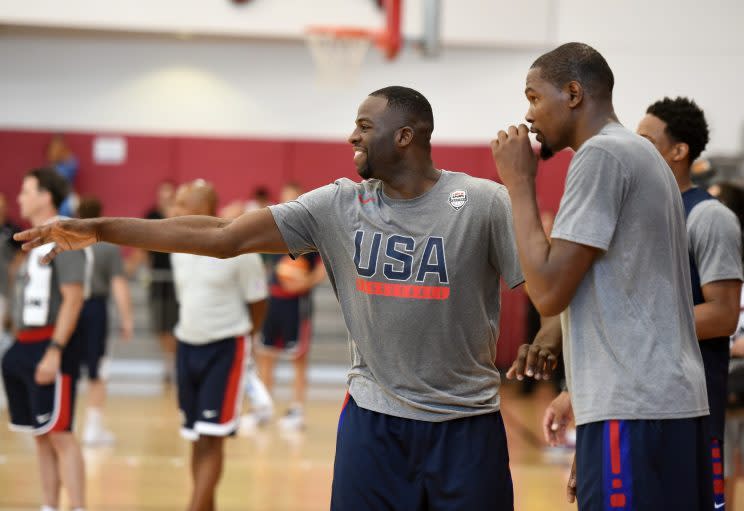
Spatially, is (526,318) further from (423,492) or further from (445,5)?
(423,492)

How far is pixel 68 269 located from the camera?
5609mm

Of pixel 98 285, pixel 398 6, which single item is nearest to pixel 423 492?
pixel 98 285

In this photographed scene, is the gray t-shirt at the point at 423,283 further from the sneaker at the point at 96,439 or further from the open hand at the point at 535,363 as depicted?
the sneaker at the point at 96,439

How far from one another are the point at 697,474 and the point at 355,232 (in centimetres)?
129

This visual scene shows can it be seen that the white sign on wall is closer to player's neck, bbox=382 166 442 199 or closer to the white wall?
the white wall

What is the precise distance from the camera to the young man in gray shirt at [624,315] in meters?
2.41

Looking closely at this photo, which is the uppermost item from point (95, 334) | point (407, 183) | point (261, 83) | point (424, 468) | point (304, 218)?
point (261, 83)

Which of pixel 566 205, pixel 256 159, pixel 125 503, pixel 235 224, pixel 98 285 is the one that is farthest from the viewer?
pixel 256 159

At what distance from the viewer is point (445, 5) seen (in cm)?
1303

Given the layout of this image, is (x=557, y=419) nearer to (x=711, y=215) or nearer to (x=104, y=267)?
(x=711, y=215)

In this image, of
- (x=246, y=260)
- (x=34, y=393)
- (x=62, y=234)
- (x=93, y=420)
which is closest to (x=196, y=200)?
(x=246, y=260)

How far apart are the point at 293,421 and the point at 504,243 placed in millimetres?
6602

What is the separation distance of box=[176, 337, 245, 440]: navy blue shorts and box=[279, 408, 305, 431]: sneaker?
138 inches

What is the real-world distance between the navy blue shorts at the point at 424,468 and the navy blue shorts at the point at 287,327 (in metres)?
6.99
